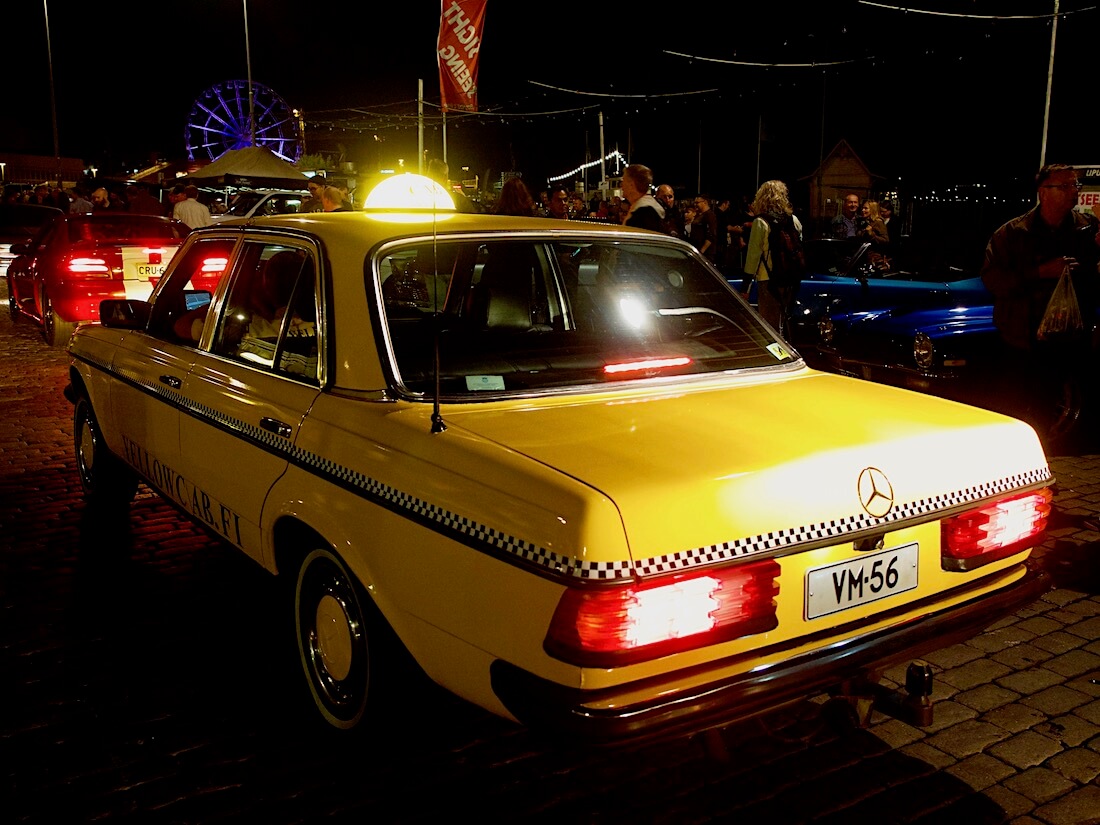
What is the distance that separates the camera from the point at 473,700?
244 cm

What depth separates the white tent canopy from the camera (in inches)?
858

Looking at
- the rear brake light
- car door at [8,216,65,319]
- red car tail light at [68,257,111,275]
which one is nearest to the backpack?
the rear brake light

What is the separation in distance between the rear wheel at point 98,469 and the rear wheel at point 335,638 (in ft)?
7.90

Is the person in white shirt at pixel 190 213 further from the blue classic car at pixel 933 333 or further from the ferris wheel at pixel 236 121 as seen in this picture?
the ferris wheel at pixel 236 121

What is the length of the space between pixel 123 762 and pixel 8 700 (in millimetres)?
715

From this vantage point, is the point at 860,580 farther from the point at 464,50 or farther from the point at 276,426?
the point at 464,50

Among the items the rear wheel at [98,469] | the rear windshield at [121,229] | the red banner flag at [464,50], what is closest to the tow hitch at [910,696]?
the rear wheel at [98,469]

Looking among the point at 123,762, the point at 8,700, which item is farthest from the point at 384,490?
the point at 8,700

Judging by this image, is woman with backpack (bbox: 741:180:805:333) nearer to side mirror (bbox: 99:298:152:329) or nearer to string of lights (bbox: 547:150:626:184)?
side mirror (bbox: 99:298:152:329)

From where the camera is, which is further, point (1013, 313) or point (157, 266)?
point (157, 266)

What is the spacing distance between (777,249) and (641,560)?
696 centimetres

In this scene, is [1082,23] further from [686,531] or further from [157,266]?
[686,531]

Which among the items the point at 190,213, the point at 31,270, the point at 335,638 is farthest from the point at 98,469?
the point at 190,213

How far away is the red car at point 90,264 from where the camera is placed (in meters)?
11.1
